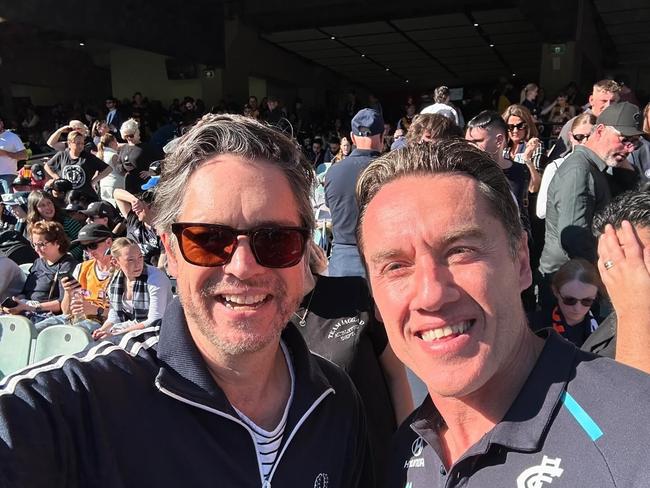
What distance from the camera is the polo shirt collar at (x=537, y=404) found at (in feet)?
3.59

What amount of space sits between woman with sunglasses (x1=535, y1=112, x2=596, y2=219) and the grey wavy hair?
3.24m

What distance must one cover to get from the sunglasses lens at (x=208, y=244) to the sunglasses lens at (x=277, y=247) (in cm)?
6

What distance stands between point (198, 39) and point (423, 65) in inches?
388

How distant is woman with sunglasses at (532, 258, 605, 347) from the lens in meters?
3.29

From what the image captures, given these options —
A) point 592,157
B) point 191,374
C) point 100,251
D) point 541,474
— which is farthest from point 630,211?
point 100,251

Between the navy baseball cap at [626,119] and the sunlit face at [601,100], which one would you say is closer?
the navy baseball cap at [626,119]

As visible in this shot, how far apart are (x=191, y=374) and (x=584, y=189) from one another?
3038mm

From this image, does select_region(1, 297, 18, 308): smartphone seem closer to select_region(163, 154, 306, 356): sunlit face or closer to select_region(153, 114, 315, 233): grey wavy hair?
select_region(153, 114, 315, 233): grey wavy hair

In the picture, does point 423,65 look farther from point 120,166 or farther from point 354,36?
point 120,166

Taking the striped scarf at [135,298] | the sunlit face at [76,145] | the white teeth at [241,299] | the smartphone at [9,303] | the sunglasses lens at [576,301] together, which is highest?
the sunlit face at [76,145]

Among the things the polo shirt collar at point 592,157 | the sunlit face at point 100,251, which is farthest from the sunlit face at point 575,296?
the sunlit face at point 100,251

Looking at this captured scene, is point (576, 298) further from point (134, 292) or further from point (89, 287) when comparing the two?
point (89, 287)

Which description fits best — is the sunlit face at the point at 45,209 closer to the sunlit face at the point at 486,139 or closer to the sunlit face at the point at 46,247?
the sunlit face at the point at 46,247

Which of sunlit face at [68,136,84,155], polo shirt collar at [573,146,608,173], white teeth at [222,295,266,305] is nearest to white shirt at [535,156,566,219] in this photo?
polo shirt collar at [573,146,608,173]
